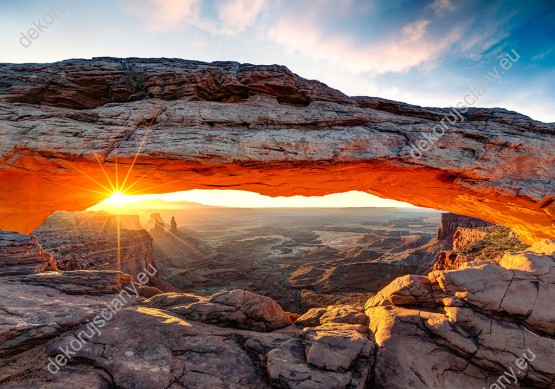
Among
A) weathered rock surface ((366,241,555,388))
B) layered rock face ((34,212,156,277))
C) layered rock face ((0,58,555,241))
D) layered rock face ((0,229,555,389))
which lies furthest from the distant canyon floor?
weathered rock surface ((366,241,555,388))

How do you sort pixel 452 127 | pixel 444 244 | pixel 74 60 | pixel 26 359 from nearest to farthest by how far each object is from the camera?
pixel 26 359
pixel 452 127
pixel 74 60
pixel 444 244

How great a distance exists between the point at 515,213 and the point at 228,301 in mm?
14541

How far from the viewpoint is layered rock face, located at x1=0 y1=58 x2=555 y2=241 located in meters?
10.5

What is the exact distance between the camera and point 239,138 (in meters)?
10.9

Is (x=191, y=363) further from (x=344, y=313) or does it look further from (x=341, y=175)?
(x=341, y=175)

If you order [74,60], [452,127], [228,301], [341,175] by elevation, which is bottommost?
[228,301]

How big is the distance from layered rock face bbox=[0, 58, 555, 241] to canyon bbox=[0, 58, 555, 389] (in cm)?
8

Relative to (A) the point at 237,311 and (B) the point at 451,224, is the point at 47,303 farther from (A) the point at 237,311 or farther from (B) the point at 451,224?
(B) the point at 451,224

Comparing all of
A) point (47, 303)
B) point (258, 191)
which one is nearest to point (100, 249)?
point (47, 303)

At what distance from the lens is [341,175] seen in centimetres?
1264

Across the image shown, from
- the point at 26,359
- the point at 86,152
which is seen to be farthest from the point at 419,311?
the point at 86,152

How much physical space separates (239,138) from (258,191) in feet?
14.9

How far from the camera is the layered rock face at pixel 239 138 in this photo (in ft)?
34.4

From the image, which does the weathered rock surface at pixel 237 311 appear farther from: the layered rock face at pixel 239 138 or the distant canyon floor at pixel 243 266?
the distant canyon floor at pixel 243 266
